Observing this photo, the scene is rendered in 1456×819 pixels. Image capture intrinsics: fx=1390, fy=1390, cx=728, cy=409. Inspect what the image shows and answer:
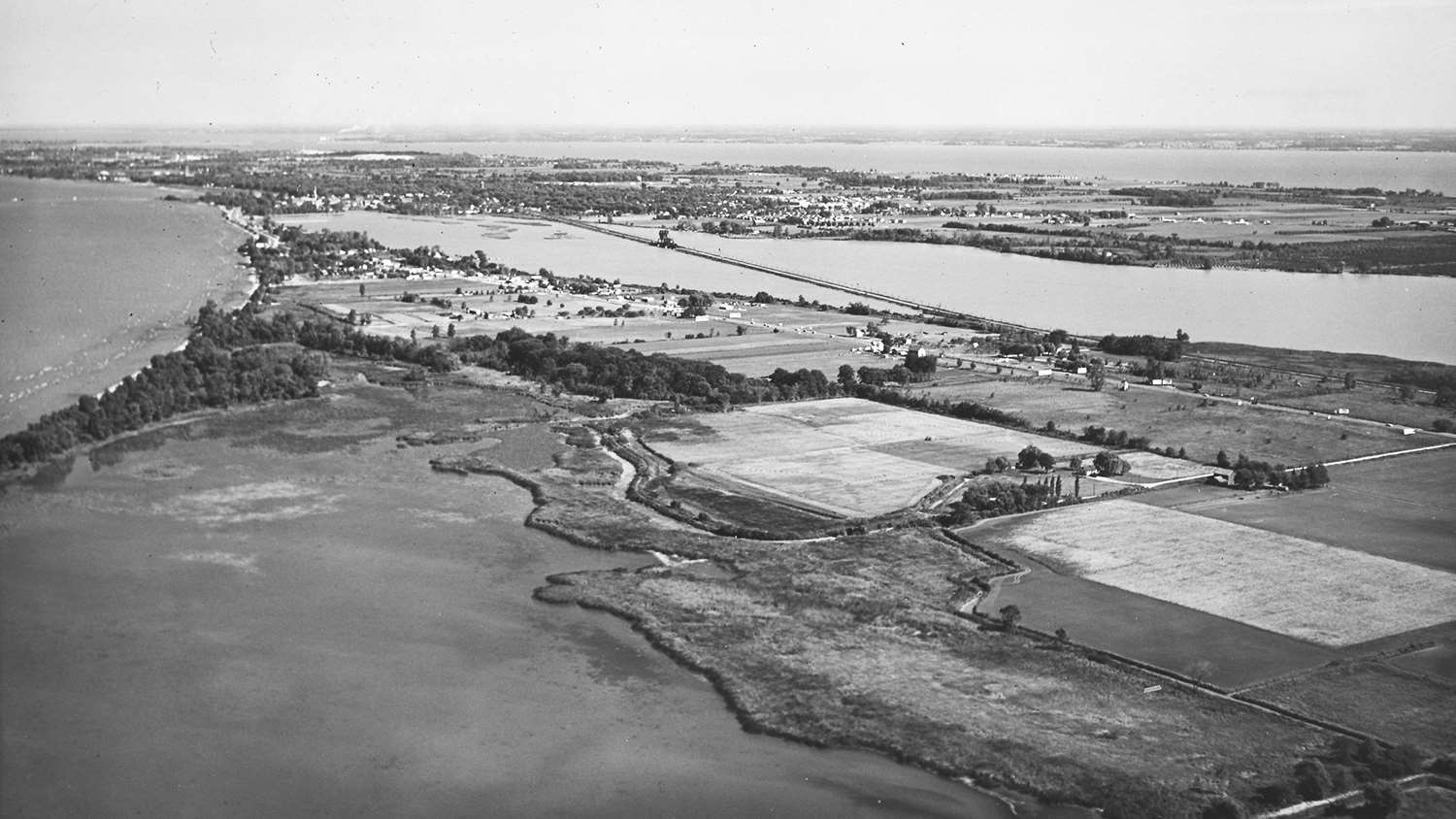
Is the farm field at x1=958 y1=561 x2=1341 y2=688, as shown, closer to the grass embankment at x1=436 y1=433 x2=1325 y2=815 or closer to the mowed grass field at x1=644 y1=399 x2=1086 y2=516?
the grass embankment at x1=436 y1=433 x2=1325 y2=815

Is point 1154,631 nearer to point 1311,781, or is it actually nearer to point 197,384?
point 1311,781

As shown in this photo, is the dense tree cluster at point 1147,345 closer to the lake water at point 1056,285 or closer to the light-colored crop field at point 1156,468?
the lake water at point 1056,285

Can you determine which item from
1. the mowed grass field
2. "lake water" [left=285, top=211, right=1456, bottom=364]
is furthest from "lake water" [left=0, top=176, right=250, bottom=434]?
the mowed grass field

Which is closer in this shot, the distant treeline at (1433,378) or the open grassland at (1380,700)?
the open grassland at (1380,700)

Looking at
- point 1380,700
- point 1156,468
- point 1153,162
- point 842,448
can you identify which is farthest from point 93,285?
point 1153,162

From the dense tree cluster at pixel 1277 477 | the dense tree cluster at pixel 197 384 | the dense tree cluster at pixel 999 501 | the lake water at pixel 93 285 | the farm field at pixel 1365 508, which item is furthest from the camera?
the lake water at pixel 93 285

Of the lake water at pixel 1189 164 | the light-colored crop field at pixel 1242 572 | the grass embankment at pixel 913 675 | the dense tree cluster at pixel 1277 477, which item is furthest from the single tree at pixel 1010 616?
the lake water at pixel 1189 164
